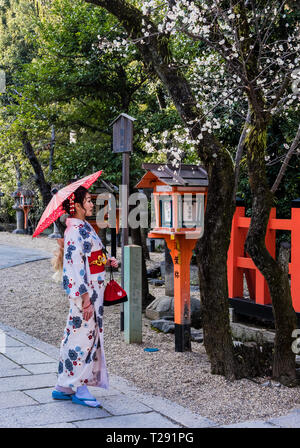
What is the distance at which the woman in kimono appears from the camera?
446 cm

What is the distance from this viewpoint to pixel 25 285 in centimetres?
1191

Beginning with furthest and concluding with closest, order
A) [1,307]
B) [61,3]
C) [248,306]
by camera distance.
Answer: [61,3] < [1,307] < [248,306]

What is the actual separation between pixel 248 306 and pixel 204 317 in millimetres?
1508

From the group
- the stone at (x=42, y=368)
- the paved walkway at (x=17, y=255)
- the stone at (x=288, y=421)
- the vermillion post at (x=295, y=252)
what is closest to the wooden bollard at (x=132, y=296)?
the stone at (x=42, y=368)

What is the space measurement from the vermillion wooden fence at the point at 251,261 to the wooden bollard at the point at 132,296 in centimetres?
127

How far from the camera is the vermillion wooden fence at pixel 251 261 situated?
6125mm

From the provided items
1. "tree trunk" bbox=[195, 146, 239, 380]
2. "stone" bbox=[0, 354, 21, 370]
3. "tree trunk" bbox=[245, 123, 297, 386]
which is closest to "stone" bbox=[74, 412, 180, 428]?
"tree trunk" bbox=[195, 146, 239, 380]

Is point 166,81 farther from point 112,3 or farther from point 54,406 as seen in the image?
point 54,406

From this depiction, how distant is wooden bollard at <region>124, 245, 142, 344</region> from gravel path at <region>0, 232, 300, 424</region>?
16 centimetres

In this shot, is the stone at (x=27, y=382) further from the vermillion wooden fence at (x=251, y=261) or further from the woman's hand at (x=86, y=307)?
the vermillion wooden fence at (x=251, y=261)

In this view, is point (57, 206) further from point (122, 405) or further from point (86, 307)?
point (122, 405)

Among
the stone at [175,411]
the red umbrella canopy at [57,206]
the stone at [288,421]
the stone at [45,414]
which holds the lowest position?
the stone at [175,411]

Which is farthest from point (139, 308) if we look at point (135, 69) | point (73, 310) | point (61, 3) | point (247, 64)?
point (61, 3)

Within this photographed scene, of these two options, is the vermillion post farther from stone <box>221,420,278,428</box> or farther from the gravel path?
stone <box>221,420,278,428</box>
